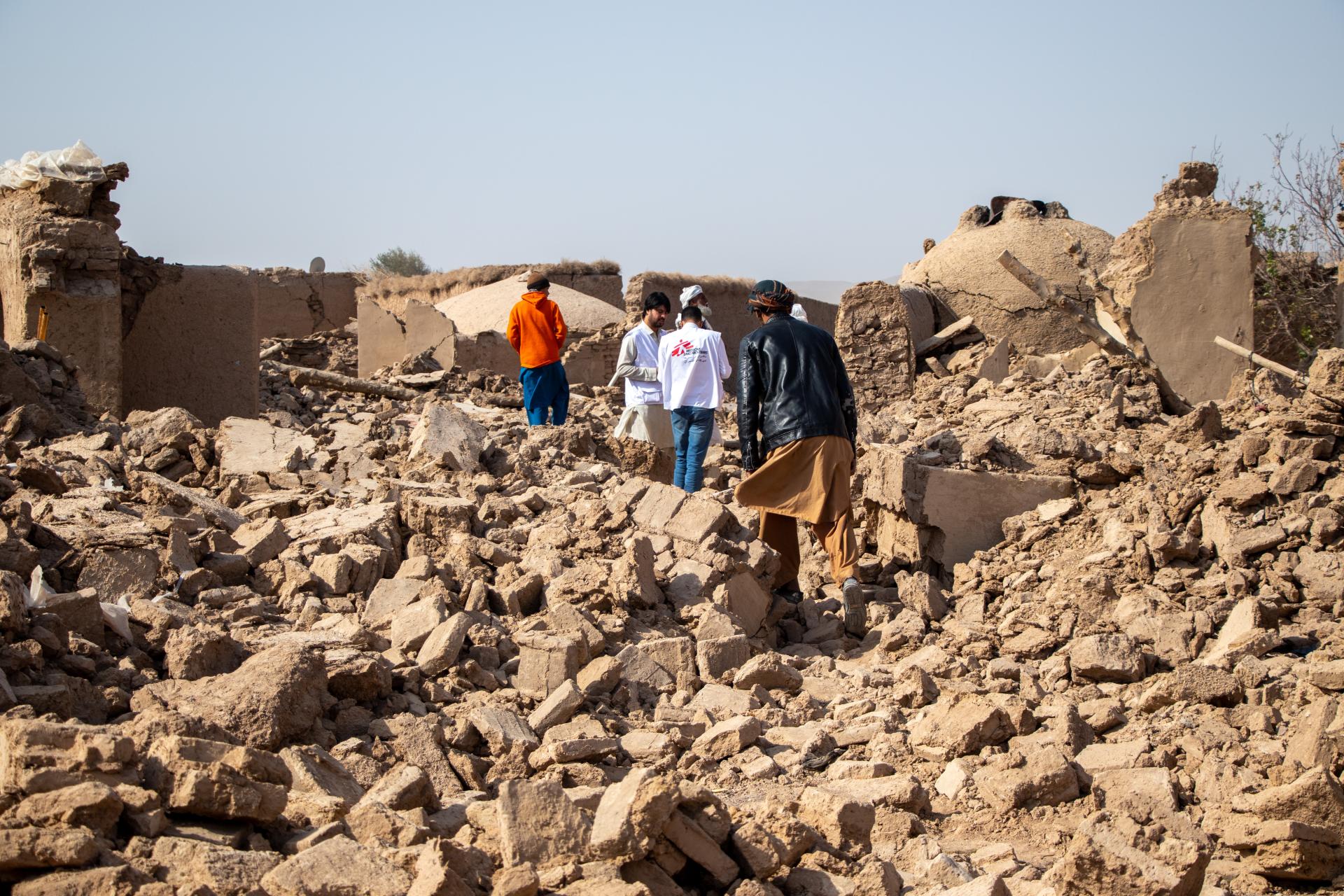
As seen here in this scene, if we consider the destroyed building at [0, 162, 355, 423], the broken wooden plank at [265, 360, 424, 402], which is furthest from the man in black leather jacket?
the broken wooden plank at [265, 360, 424, 402]

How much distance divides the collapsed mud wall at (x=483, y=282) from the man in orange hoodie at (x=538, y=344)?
8611 mm

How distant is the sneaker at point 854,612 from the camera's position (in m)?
5.52

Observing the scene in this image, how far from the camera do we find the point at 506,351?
15.2m

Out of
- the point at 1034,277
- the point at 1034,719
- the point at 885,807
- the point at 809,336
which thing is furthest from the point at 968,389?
the point at 885,807

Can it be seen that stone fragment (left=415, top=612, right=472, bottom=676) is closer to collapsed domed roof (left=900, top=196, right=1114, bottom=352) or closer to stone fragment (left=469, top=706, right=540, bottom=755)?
stone fragment (left=469, top=706, right=540, bottom=755)

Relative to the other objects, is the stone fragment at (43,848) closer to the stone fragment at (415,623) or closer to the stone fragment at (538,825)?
the stone fragment at (538,825)

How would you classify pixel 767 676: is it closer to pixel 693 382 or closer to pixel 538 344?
pixel 693 382

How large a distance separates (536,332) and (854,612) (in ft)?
13.6

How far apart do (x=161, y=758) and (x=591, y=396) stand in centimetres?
1195

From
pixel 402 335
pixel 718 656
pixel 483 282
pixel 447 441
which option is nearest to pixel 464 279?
pixel 483 282

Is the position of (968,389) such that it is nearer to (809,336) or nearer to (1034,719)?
(809,336)

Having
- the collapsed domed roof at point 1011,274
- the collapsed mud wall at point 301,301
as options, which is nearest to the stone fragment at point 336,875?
the collapsed domed roof at point 1011,274

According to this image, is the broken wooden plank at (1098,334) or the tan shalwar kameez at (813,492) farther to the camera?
the broken wooden plank at (1098,334)

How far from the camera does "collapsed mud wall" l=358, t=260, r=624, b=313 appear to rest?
701 inches
